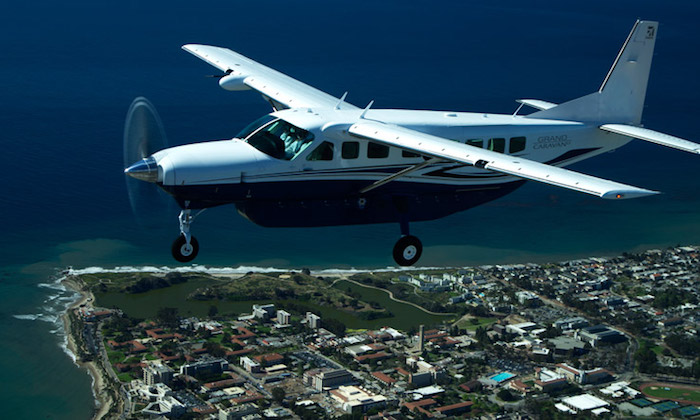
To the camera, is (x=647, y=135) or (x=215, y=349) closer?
(x=647, y=135)

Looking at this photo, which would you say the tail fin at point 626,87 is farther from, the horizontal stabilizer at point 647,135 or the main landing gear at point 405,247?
the main landing gear at point 405,247

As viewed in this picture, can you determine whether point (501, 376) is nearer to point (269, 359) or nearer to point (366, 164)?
point (269, 359)

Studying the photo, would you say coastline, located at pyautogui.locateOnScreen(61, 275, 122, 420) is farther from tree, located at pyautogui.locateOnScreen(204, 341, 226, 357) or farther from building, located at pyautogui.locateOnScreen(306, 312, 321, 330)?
building, located at pyautogui.locateOnScreen(306, 312, 321, 330)

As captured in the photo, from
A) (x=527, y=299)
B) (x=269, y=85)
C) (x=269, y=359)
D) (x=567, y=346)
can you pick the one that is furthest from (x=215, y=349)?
(x=269, y=85)

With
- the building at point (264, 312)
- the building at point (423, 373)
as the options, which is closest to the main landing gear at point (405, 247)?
the building at point (423, 373)

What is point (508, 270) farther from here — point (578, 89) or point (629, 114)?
point (578, 89)

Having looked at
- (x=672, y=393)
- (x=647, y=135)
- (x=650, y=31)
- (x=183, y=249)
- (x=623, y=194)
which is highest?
(x=650, y=31)
